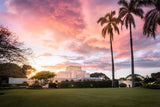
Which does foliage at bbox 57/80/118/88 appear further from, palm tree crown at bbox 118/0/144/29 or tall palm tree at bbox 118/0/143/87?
palm tree crown at bbox 118/0/144/29

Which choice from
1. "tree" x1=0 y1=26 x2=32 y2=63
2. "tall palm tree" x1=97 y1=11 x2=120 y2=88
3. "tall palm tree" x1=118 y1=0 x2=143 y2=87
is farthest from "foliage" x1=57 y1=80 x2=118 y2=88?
"tree" x1=0 y1=26 x2=32 y2=63

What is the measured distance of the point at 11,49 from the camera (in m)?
11.8

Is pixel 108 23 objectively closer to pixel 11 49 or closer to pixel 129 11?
pixel 129 11

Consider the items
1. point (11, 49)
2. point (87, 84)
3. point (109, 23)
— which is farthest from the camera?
point (109, 23)

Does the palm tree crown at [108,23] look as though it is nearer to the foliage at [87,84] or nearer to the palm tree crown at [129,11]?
the palm tree crown at [129,11]

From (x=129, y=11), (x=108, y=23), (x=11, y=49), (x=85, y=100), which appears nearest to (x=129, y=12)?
(x=129, y=11)

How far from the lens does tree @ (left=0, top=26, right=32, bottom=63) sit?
11.7m

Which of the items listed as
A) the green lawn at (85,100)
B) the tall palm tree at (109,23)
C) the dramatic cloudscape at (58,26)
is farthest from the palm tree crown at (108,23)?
the green lawn at (85,100)

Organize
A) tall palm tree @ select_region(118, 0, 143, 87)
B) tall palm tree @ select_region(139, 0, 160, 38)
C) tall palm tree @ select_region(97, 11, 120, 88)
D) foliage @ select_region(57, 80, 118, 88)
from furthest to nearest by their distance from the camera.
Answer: tall palm tree @ select_region(97, 11, 120, 88) → foliage @ select_region(57, 80, 118, 88) → tall palm tree @ select_region(118, 0, 143, 87) → tall palm tree @ select_region(139, 0, 160, 38)

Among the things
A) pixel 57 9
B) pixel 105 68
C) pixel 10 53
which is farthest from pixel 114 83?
pixel 10 53

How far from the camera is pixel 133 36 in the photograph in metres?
23.9

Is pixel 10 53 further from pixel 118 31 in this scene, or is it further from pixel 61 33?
pixel 118 31

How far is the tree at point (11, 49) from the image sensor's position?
11.7m

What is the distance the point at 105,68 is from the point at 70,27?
65.1ft
